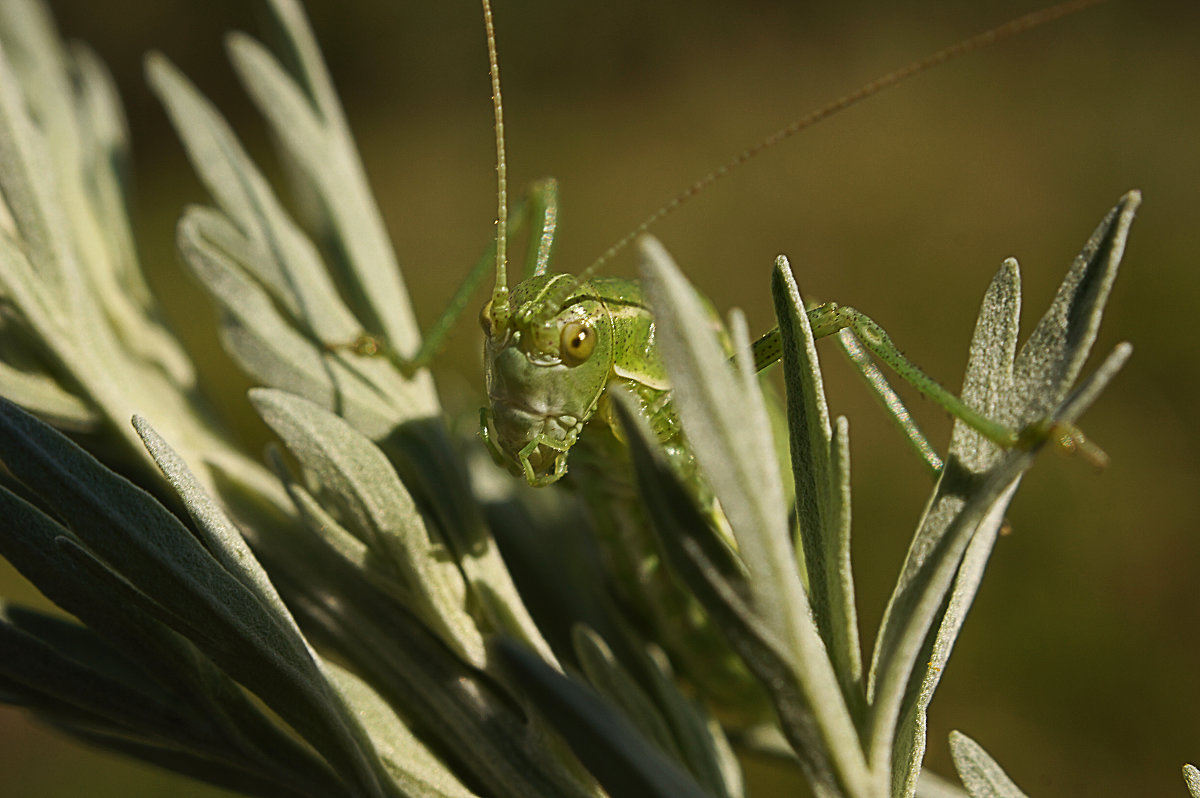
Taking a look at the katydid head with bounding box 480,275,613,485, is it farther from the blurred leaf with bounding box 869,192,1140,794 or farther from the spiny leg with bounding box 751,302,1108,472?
the blurred leaf with bounding box 869,192,1140,794

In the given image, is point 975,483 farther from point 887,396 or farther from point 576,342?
point 576,342

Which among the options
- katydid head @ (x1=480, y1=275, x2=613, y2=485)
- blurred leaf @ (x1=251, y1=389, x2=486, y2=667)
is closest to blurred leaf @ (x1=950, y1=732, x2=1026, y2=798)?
blurred leaf @ (x1=251, y1=389, x2=486, y2=667)

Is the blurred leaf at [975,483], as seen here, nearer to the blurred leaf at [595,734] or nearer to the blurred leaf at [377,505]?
the blurred leaf at [595,734]

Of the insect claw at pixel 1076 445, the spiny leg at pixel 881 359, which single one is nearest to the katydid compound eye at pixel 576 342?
the spiny leg at pixel 881 359

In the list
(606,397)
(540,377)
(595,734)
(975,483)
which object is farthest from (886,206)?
(595,734)

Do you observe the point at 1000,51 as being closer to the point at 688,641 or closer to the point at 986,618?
the point at 986,618

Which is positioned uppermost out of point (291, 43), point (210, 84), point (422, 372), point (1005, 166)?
point (210, 84)

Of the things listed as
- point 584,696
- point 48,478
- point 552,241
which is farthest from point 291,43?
point 584,696

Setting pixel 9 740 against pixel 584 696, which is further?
pixel 9 740
